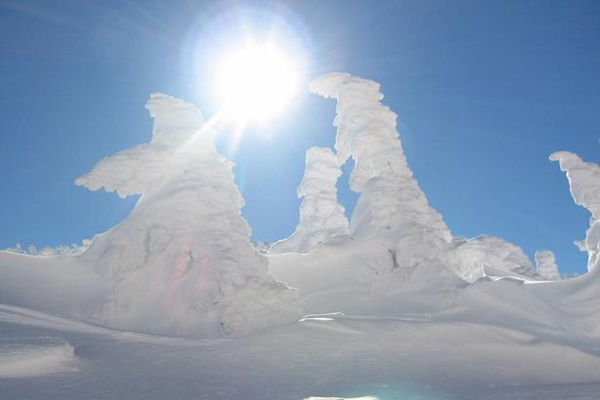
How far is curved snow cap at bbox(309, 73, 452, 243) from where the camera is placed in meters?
23.1

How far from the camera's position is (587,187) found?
95.7ft

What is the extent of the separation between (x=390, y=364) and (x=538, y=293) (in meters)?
16.1

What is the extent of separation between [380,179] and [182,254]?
12585mm

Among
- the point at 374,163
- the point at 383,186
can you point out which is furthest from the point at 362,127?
the point at 383,186

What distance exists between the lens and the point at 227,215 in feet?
54.2

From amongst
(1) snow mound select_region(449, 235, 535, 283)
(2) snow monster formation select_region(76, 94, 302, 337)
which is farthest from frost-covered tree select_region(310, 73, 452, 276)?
(1) snow mound select_region(449, 235, 535, 283)

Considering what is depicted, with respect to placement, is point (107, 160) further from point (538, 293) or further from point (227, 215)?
point (538, 293)

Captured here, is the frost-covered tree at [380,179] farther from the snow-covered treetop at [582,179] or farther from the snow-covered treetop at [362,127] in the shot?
the snow-covered treetop at [582,179]

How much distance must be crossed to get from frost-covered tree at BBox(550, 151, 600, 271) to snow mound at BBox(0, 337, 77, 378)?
1208 inches

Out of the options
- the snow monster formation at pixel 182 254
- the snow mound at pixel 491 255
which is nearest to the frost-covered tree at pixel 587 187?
the snow mound at pixel 491 255

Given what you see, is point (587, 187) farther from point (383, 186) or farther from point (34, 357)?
point (34, 357)

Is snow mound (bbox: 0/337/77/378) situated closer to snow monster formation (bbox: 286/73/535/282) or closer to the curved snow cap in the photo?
snow monster formation (bbox: 286/73/535/282)

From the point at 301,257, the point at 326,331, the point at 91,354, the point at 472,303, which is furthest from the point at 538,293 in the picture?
the point at 91,354

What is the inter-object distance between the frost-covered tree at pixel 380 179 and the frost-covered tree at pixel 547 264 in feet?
128
